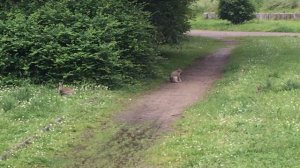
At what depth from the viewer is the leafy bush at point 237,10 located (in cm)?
4228

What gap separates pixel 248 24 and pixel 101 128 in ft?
111

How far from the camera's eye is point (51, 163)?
839 cm

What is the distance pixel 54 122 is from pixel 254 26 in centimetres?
3274

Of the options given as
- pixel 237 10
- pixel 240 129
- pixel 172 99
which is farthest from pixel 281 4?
pixel 240 129

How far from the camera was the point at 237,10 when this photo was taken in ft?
141

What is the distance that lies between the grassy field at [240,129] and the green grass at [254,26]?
2340cm

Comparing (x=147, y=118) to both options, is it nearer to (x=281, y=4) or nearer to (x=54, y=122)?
(x=54, y=122)

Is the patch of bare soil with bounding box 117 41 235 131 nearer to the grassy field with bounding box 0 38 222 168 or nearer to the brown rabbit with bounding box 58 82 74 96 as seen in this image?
the grassy field with bounding box 0 38 222 168

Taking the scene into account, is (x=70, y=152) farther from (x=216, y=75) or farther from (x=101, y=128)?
(x=216, y=75)

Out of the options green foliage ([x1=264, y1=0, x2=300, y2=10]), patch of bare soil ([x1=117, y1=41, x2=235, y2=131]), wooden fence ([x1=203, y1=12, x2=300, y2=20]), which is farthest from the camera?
green foliage ([x1=264, y1=0, x2=300, y2=10])

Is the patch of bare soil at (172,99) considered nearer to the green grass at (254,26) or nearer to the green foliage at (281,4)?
the green grass at (254,26)

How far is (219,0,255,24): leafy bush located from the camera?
42281 mm

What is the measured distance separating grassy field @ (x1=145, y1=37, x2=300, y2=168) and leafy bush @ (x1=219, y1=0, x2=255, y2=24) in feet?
87.9

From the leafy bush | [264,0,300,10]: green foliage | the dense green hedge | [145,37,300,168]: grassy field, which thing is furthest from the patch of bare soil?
[264,0,300,10]: green foliage
